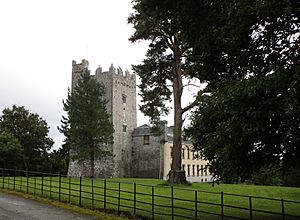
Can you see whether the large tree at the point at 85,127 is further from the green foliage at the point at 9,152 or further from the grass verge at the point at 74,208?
the grass verge at the point at 74,208

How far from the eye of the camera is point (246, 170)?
10250mm

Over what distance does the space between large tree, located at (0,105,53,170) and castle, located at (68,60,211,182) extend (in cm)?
475

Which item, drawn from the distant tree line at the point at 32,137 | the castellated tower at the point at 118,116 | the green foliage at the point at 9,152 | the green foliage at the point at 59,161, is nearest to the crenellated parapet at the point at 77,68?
the castellated tower at the point at 118,116

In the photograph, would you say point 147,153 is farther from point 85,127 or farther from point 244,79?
point 244,79

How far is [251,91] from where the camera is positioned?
8.45m

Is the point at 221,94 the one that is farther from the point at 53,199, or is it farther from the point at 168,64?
the point at 168,64

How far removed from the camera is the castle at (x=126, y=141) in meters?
52.7

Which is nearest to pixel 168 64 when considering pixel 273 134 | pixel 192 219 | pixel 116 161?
pixel 192 219

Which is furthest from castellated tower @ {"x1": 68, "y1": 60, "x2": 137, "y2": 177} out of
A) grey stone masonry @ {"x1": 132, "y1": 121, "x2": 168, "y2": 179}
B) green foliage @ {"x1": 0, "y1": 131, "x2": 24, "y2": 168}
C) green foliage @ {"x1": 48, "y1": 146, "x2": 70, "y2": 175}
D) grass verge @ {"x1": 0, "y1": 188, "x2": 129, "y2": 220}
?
grass verge @ {"x1": 0, "y1": 188, "x2": 129, "y2": 220}

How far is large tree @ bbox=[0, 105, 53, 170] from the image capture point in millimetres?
51022

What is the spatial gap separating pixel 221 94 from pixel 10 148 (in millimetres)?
36973

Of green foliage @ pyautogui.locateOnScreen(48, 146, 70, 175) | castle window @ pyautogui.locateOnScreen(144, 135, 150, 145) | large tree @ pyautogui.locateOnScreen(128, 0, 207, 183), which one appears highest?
large tree @ pyautogui.locateOnScreen(128, 0, 207, 183)

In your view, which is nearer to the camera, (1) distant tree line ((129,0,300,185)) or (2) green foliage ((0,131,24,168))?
(1) distant tree line ((129,0,300,185))

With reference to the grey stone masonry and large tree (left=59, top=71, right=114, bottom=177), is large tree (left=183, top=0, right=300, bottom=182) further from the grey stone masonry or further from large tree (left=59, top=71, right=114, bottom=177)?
the grey stone masonry
